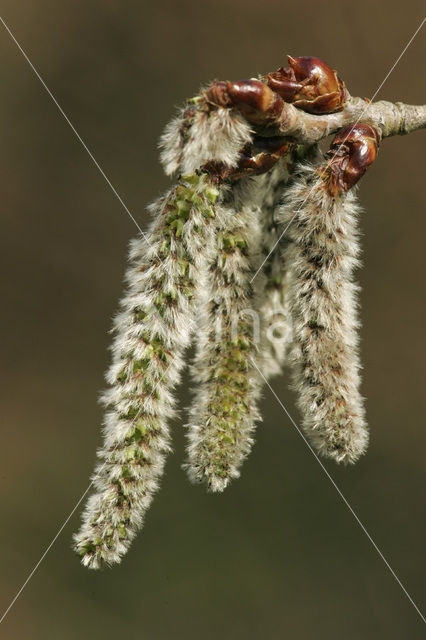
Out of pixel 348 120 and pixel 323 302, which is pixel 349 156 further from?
pixel 323 302

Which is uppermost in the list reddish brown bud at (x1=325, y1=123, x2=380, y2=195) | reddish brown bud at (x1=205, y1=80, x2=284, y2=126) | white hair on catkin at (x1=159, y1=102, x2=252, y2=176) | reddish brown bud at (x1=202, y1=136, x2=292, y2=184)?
reddish brown bud at (x1=325, y1=123, x2=380, y2=195)

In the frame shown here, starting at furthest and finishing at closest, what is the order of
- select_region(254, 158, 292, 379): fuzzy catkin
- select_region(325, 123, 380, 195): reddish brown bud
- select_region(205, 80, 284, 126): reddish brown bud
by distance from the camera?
select_region(254, 158, 292, 379): fuzzy catkin → select_region(325, 123, 380, 195): reddish brown bud → select_region(205, 80, 284, 126): reddish brown bud

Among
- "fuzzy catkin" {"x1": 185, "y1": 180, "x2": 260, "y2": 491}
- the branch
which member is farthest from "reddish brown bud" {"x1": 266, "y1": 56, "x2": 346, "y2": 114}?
"fuzzy catkin" {"x1": 185, "y1": 180, "x2": 260, "y2": 491}

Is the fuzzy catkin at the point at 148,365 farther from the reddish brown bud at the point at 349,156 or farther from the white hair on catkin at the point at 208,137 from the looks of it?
the reddish brown bud at the point at 349,156

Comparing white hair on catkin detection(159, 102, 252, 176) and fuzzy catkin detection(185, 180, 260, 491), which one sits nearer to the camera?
white hair on catkin detection(159, 102, 252, 176)

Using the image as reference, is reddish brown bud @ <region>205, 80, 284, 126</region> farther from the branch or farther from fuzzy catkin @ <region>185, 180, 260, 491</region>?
fuzzy catkin @ <region>185, 180, 260, 491</region>

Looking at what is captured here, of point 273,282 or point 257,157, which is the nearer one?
point 257,157

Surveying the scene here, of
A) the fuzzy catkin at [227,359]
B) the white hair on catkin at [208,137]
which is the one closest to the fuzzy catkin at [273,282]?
the fuzzy catkin at [227,359]

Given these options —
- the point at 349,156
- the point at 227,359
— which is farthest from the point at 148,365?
the point at 349,156
